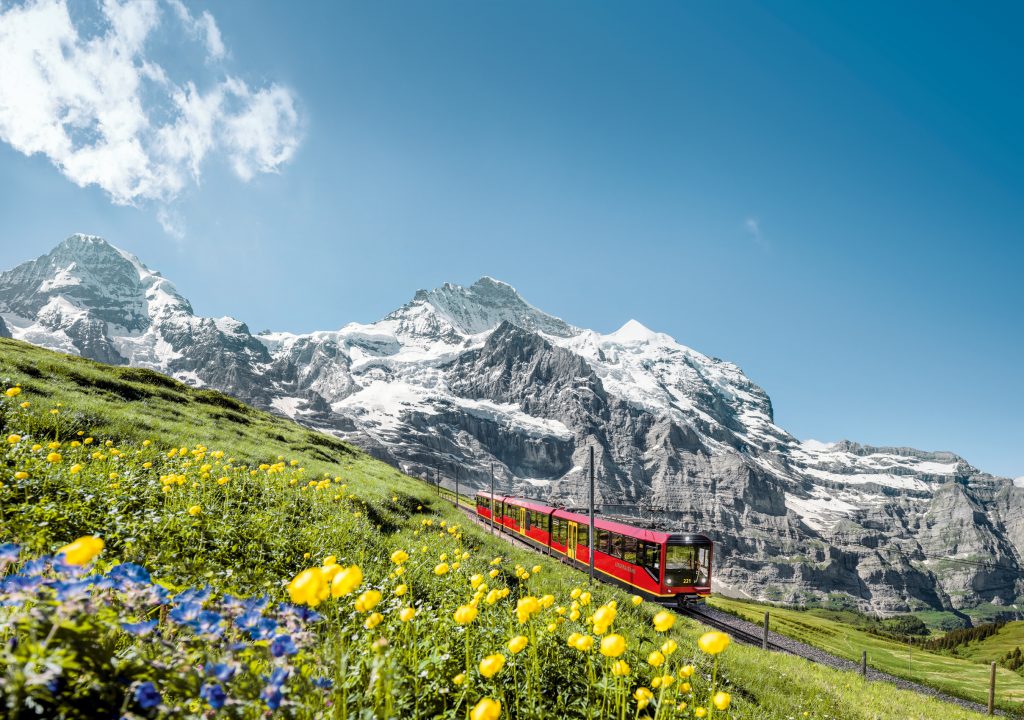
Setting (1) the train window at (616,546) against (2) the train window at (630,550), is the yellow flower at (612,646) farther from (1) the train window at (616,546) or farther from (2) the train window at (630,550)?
(1) the train window at (616,546)

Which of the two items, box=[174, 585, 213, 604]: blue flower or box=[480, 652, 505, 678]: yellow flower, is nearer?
box=[174, 585, 213, 604]: blue flower

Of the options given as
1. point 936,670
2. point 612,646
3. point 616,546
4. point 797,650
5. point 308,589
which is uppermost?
point 308,589

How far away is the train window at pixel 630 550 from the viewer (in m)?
24.8

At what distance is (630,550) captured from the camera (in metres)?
25.2

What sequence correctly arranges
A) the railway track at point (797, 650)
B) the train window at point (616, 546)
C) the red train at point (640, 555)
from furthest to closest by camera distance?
the train window at point (616, 546)
the red train at point (640, 555)
the railway track at point (797, 650)

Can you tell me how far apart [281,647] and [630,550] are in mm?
25676

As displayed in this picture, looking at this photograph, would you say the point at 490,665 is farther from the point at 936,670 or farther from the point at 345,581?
the point at 936,670

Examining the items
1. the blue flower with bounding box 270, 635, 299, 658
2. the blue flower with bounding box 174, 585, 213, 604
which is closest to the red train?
the blue flower with bounding box 174, 585, 213, 604

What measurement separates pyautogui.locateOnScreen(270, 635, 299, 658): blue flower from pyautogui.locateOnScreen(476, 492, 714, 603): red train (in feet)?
79.1

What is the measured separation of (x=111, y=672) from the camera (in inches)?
77.2

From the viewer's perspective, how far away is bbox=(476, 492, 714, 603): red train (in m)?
23.4

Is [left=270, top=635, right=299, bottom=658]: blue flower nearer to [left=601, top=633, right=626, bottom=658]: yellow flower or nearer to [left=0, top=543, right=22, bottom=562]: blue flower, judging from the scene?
[left=0, top=543, right=22, bottom=562]: blue flower

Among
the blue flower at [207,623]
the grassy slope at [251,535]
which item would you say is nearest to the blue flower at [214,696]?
the blue flower at [207,623]

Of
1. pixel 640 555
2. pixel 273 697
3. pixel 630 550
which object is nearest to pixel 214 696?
pixel 273 697
